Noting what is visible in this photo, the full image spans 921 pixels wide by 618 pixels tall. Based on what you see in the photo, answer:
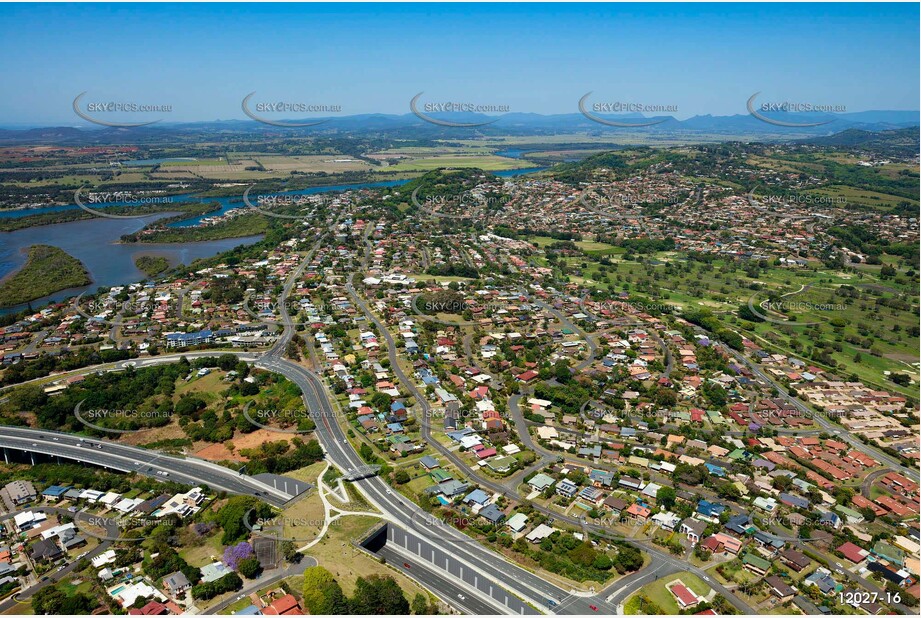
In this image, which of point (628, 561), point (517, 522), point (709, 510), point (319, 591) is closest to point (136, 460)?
point (319, 591)

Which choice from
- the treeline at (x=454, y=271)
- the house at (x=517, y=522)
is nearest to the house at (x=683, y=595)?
the house at (x=517, y=522)

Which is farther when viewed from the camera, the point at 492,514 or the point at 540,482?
the point at 540,482

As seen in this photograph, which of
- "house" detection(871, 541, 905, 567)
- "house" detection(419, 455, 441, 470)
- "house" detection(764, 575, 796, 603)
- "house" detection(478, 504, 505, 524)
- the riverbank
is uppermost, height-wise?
the riverbank

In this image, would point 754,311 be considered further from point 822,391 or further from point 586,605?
point 586,605

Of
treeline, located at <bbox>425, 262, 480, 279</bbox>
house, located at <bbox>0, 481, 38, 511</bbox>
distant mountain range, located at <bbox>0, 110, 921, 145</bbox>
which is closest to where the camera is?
house, located at <bbox>0, 481, 38, 511</bbox>

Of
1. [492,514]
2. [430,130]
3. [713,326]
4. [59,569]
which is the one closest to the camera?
[59,569]

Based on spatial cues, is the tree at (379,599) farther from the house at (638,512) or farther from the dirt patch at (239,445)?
the dirt patch at (239,445)

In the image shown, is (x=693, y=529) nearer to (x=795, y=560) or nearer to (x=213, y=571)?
(x=795, y=560)

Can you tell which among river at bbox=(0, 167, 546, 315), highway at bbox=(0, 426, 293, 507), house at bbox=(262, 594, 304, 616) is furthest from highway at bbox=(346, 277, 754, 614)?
river at bbox=(0, 167, 546, 315)

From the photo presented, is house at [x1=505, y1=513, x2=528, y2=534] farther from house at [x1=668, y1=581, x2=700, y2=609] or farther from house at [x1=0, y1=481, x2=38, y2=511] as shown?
house at [x1=0, y1=481, x2=38, y2=511]
